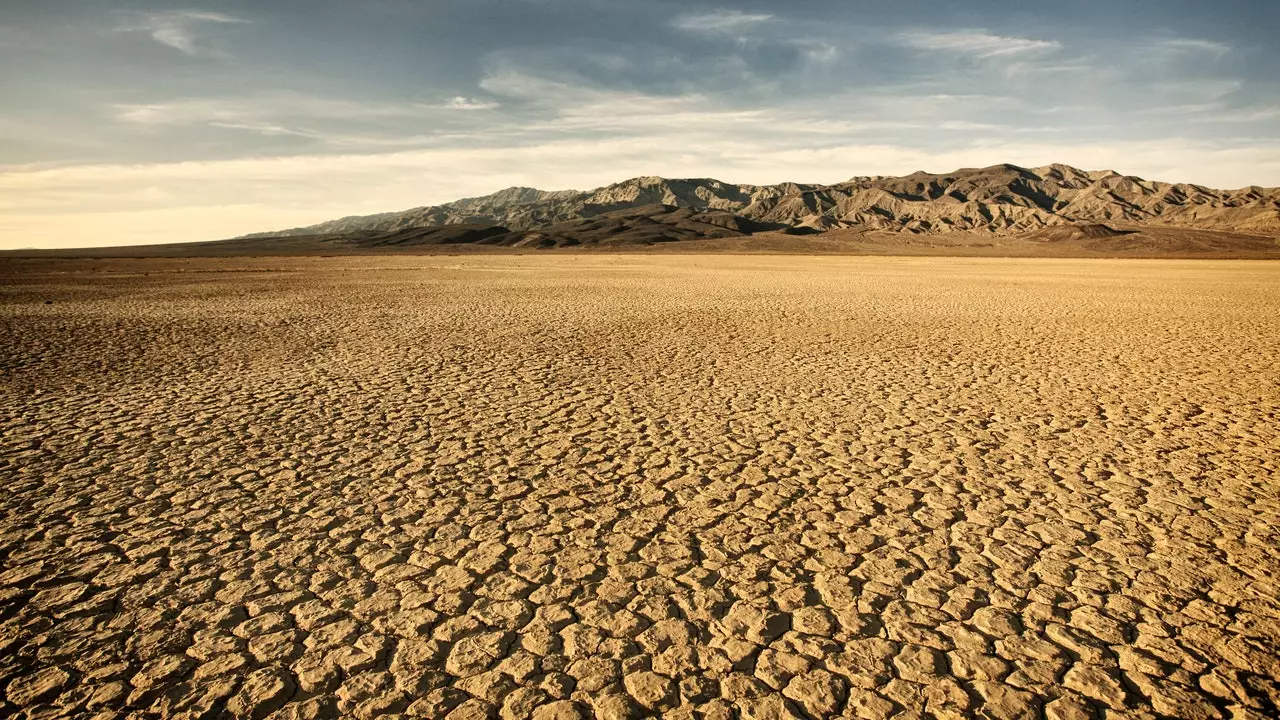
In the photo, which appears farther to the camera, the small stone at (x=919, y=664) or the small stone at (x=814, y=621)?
the small stone at (x=814, y=621)

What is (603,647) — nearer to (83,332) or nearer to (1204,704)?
(1204,704)

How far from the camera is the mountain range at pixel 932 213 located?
10544 cm

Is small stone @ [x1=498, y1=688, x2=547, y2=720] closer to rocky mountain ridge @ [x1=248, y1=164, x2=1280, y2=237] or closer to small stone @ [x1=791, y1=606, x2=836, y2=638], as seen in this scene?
small stone @ [x1=791, y1=606, x2=836, y2=638]

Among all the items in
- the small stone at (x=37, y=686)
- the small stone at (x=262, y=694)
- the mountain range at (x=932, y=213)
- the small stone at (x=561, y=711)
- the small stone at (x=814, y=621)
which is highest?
the mountain range at (x=932, y=213)

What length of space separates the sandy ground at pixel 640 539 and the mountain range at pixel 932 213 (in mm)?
92885

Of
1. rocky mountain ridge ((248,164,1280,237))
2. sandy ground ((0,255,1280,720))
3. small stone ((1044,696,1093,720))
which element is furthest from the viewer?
rocky mountain ridge ((248,164,1280,237))

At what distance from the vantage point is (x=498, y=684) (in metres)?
2.51

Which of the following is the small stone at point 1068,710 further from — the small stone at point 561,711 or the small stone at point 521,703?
the small stone at point 521,703

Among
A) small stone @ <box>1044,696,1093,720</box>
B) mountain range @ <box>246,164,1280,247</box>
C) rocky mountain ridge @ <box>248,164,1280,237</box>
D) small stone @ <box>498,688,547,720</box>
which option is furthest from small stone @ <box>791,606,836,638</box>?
rocky mountain ridge @ <box>248,164,1280,237</box>

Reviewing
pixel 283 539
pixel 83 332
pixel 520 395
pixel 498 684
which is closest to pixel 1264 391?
pixel 520 395

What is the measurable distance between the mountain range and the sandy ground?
305 feet

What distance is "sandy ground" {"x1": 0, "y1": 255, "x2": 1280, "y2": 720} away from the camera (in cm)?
253

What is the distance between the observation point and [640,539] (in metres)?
3.72

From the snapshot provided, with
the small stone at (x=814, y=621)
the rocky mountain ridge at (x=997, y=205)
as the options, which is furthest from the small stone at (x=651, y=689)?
the rocky mountain ridge at (x=997, y=205)
